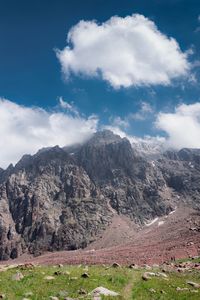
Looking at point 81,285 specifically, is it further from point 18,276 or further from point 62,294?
point 18,276

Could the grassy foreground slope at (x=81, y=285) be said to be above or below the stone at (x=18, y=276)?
below

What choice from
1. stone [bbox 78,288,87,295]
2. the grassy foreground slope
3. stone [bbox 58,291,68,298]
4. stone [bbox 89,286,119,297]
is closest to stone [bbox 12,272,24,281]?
the grassy foreground slope

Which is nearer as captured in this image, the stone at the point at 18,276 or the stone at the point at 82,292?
the stone at the point at 82,292

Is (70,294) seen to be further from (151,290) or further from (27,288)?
(151,290)

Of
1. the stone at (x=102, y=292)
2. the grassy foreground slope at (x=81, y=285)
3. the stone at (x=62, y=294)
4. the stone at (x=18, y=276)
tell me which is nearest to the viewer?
the stone at (x=102, y=292)

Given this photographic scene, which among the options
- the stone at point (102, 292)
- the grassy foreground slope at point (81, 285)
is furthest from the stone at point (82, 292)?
the stone at point (102, 292)

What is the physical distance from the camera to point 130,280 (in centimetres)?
3553

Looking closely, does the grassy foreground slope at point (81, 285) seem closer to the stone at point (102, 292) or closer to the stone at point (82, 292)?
the stone at point (82, 292)

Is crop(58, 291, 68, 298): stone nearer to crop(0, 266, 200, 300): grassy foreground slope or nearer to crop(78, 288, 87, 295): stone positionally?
crop(0, 266, 200, 300): grassy foreground slope

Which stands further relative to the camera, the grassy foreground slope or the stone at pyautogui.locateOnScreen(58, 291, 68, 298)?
the grassy foreground slope

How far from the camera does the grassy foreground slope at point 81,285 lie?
3081 cm

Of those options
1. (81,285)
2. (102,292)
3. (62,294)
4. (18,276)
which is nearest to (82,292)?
(62,294)

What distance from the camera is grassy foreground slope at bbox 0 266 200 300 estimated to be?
101 ft

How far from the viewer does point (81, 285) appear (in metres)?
32.9
